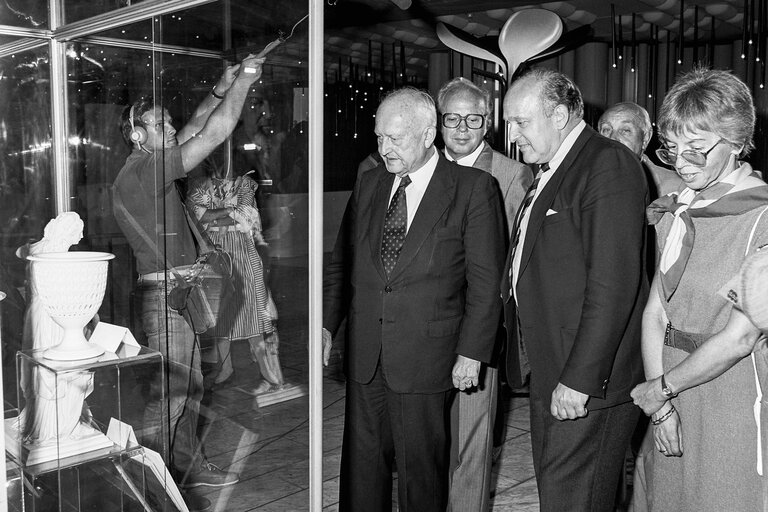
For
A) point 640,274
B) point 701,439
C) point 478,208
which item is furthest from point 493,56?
point 701,439

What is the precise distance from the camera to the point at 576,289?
1898 millimetres

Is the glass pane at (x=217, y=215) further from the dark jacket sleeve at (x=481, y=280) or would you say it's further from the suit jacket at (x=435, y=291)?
the dark jacket sleeve at (x=481, y=280)

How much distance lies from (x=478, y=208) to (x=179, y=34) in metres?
0.98

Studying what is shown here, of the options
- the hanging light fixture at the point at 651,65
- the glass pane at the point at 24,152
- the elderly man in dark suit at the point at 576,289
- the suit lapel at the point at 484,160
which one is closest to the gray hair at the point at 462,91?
the suit lapel at the point at 484,160

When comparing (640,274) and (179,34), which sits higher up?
(179,34)

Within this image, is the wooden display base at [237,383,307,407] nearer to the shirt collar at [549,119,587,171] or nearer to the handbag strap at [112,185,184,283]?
the handbag strap at [112,185,184,283]

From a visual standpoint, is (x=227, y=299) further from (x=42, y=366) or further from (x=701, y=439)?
(x=701, y=439)

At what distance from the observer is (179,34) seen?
6.80 feet

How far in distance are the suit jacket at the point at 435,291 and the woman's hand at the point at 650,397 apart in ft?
1.67

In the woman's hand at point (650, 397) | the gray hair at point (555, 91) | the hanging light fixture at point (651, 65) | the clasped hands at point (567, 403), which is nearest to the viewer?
the woman's hand at point (650, 397)

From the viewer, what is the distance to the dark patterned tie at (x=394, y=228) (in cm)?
223

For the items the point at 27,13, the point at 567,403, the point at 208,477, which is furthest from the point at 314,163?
the point at 27,13

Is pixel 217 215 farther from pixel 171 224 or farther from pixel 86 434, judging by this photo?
pixel 86 434

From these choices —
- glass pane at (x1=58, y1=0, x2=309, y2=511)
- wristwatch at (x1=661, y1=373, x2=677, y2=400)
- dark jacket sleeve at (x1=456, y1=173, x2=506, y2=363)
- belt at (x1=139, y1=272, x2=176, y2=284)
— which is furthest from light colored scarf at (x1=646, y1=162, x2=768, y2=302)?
belt at (x1=139, y1=272, x2=176, y2=284)
